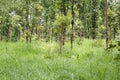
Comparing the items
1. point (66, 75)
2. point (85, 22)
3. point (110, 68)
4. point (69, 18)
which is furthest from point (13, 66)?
point (85, 22)

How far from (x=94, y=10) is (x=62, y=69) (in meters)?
23.2

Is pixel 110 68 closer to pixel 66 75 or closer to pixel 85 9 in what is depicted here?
pixel 66 75

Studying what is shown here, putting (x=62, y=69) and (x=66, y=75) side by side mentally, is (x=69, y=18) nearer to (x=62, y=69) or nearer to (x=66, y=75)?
(x=62, y=69)

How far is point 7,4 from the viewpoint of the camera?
15.5 metres

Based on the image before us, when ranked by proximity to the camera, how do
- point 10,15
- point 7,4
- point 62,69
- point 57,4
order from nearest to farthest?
point 62,69, point 57,4, point 7,4, point 10,15

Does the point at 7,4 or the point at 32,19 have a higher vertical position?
the point at 7,4

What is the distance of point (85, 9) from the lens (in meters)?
29.9

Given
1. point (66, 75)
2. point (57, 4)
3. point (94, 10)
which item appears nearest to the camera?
point (66, 75)

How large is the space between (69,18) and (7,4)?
18.8 ft

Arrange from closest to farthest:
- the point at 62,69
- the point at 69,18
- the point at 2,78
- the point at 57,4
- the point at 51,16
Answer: the point at 2,78 < the point at 62,69 < the point at 69,18 < the point at 57,4 < the point at 51,16

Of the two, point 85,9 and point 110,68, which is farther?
point 85,9

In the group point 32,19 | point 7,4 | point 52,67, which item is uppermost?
point 7,4

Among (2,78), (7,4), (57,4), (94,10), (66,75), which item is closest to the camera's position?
(2,78)

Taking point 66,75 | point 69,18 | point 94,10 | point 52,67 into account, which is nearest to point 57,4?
point 69,18
